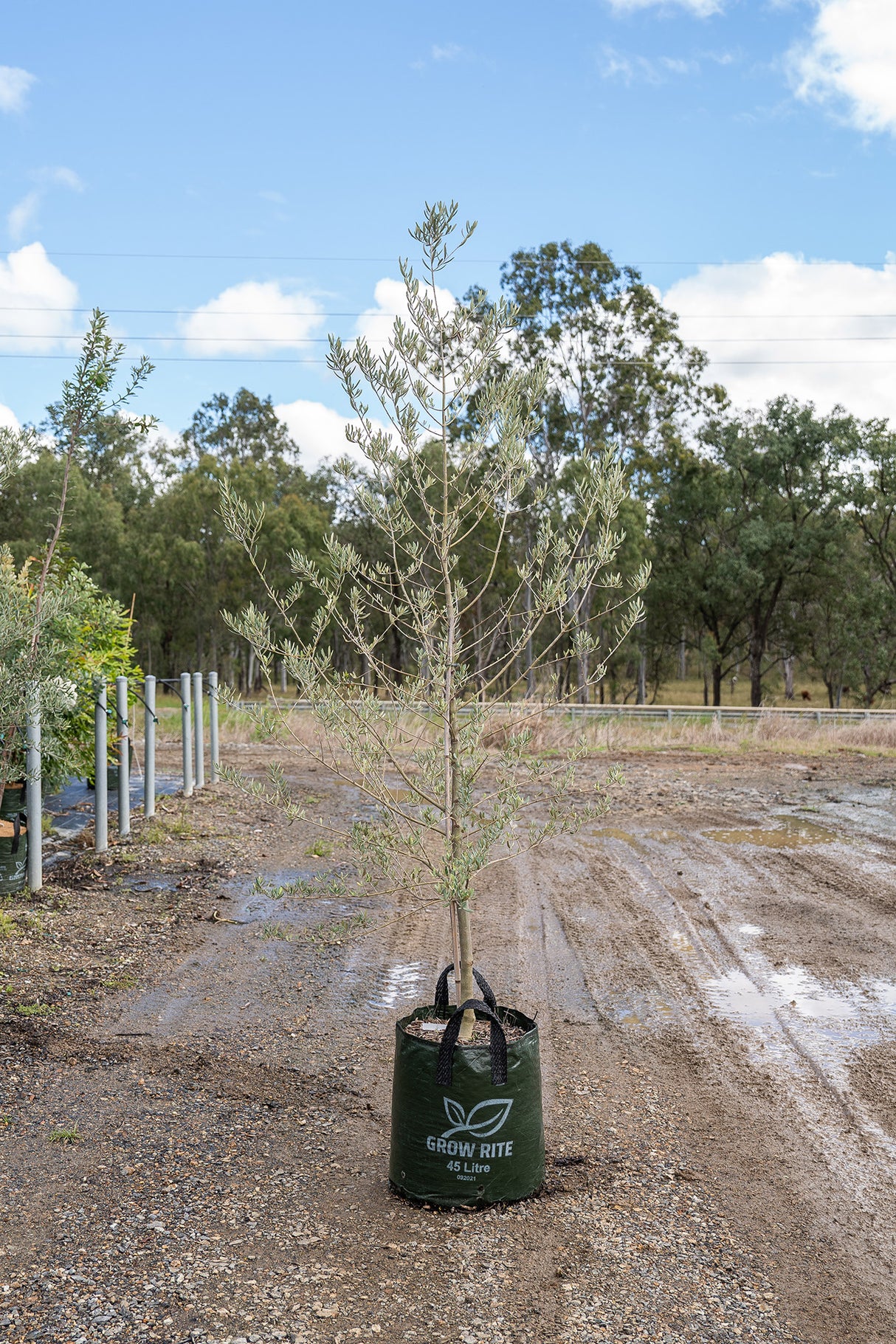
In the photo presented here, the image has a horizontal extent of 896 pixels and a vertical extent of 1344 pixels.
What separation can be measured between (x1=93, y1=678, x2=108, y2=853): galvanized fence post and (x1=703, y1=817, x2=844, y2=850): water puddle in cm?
648

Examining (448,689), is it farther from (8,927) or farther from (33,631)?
(8,927)

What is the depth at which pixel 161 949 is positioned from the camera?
738 cm

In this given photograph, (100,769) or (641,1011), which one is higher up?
(100,769)

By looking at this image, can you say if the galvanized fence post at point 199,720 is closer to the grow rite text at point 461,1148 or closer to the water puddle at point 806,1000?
the water puddle at point 806,1000

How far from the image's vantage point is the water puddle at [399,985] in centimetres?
642

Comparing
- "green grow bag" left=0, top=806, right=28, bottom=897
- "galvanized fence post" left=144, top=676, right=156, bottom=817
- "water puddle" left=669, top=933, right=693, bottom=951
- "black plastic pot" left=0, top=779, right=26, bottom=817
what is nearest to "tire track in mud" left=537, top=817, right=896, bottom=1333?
"water puddle" left=669, top=933, right=693, bottom=951

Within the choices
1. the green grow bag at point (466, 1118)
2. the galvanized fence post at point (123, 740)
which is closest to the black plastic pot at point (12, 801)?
the galvanized fence post at point (123, 740)

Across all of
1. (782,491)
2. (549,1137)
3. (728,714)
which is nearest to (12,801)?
(549,1137)

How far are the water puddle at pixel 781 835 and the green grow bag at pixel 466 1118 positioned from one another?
8.45m

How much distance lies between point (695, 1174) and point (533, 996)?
2.35m

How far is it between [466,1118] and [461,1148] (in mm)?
115

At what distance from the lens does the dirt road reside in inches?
132

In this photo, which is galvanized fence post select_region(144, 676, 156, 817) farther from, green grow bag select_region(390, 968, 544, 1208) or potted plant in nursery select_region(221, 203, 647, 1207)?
green grow bag select_region(390, 968, 544, 1208)

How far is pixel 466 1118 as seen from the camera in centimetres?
387
